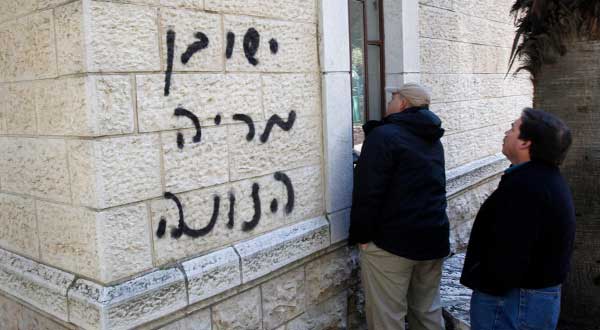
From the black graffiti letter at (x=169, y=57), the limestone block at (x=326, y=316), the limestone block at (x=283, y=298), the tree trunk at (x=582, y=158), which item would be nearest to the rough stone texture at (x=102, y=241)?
the black graffiti letter at (x=169, y=57)

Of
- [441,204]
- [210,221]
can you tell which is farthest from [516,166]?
[210,221]

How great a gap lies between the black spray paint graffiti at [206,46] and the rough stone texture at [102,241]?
678 mm

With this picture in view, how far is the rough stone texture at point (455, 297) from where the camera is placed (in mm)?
4043

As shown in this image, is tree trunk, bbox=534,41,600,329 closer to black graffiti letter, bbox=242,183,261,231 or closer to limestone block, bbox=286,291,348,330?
limestone block, bbox=286,291,348,330

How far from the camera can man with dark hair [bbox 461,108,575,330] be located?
2.60 metres

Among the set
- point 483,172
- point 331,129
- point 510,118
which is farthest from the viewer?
point 510,118

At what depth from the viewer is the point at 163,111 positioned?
269 centimetres

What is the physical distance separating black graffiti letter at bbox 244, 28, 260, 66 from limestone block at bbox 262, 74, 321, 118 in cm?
14

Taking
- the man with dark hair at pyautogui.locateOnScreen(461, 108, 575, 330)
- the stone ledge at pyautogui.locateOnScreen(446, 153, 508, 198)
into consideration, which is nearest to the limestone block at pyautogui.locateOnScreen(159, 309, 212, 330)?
the man with dark hair at pyautogui.locateOnScreen(461, 108, 575, 330)

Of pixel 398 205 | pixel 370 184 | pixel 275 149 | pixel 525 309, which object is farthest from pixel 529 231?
pixel 275 149

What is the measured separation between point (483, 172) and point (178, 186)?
4515 mm

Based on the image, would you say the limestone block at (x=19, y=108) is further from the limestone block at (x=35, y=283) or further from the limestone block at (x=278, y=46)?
the limestone block at (x=278, y=46)

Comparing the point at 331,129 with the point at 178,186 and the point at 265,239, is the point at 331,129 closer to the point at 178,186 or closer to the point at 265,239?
the point at 265,239

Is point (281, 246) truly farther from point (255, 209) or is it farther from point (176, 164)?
point (176, 164)
